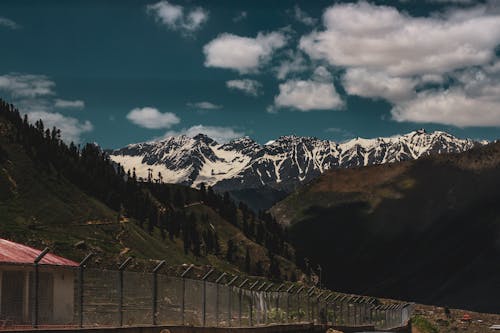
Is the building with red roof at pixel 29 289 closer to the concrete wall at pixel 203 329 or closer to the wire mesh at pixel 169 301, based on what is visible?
the concrete wall at pixel 203 329

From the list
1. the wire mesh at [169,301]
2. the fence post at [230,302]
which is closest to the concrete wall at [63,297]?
the wire mesh at [169,301]

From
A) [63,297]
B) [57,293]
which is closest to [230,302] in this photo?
[57,293]

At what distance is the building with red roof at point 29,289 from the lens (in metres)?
26.5

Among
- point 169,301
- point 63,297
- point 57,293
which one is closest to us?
point 169,301

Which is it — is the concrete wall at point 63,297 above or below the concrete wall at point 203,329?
above

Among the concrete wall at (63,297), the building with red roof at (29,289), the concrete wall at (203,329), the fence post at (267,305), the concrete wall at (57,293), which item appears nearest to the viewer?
the concrete wall at (203,329)

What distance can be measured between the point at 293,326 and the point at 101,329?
18.6 m

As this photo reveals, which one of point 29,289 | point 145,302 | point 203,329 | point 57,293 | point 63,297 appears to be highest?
point 29,289

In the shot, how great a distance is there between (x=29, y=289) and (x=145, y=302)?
23.8 ft

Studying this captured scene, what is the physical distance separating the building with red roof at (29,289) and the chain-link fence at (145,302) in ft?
0.10

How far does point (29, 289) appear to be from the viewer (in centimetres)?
3469

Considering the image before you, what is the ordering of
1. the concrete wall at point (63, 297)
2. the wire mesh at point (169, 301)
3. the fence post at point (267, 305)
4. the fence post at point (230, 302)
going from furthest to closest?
the fence post at point (267, 305) < the fence post at point (230, 302) < the wire mesh at point (169, 301) < the concrete wall at point (63, 297)

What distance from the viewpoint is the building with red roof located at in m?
26.5

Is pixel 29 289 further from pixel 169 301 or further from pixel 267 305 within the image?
pixel 267 305
